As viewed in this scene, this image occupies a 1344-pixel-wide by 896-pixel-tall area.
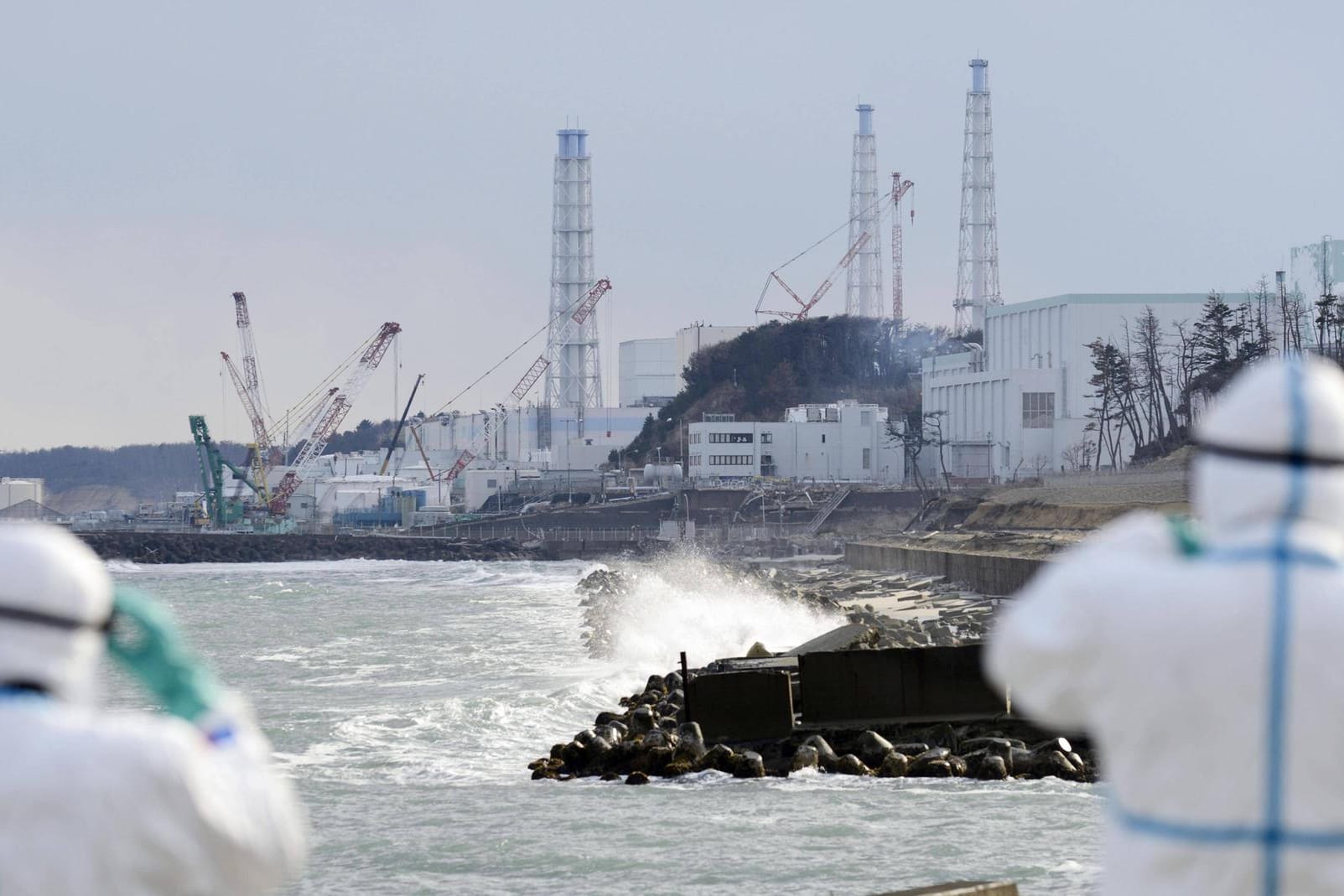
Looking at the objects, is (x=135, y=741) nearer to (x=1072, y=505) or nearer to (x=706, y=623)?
(x=706, y=623)

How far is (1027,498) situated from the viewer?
60062 mm

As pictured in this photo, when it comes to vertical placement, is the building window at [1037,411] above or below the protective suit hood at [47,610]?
above

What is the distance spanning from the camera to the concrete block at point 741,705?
52.2 feet

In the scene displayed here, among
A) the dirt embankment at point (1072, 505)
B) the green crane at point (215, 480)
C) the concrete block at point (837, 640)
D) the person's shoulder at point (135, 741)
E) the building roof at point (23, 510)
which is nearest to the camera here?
the person's shoulder at point (135, 741)

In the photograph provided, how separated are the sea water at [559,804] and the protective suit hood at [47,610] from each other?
9559mm

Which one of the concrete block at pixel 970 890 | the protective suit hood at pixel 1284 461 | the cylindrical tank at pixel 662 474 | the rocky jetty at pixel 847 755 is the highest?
the cylindrical tank at pixel 662 474

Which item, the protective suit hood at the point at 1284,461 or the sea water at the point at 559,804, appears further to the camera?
the sea water at the point at 559,804

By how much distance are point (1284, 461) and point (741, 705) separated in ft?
45.9

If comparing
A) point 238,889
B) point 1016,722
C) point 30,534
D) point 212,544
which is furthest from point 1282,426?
point 212,544

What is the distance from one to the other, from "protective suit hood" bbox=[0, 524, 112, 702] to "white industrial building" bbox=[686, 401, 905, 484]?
92898 millimetres

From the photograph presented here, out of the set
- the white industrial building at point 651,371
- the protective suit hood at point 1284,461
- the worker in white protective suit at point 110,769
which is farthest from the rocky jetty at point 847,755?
the white industrial building at point 651,371

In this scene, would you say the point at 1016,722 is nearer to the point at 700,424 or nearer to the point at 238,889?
the point at 238,889

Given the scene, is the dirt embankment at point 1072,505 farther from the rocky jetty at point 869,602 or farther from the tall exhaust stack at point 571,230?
the tall exhaust stack at point 571,230

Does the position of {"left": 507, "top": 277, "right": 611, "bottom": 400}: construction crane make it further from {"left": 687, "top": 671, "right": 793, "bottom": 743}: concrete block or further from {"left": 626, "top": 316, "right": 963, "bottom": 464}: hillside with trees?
{"left": 687, "top": 671, "right": 793, "bottom": 743}: concrete block
